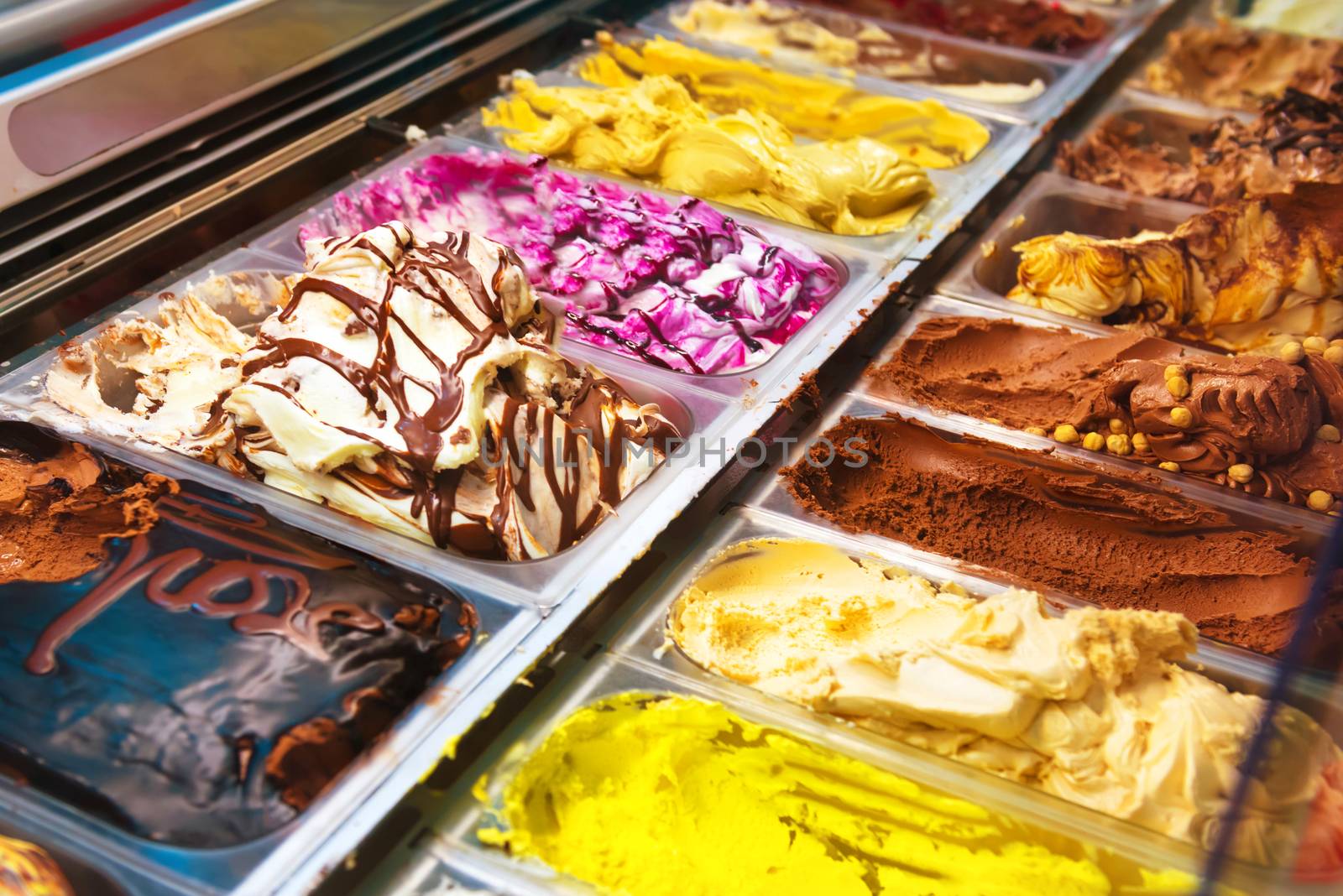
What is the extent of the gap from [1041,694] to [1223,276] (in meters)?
1.50

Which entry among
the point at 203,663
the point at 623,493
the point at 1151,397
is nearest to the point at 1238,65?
the point at 1151,397

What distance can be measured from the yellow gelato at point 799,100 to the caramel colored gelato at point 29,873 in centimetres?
257

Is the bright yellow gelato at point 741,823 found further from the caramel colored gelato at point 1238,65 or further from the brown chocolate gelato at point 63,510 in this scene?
the caramel colored gelato at point 1238,65

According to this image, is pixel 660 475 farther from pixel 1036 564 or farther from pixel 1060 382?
pixel 1060 382

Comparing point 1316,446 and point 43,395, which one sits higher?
point 1316,446

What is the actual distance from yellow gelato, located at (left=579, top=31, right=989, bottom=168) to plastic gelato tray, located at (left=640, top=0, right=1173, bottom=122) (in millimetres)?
95

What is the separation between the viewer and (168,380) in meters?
1.97

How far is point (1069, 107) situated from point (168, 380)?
2649 mm

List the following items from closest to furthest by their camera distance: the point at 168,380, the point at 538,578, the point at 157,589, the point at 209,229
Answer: the point at 157,589 → the point at 538,578 → the point at 168,380 → the point at 209,229

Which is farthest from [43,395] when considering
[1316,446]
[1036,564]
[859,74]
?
[859,74]

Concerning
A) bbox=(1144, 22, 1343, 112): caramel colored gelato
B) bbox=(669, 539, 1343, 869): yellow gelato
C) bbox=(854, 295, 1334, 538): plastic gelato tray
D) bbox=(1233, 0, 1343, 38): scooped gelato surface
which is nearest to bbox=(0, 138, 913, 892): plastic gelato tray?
bbox=(854, 295, 1334, 538): plastic gelato tray

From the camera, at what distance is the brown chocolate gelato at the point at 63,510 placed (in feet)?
5.21

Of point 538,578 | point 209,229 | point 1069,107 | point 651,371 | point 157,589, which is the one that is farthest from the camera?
point 1069,107

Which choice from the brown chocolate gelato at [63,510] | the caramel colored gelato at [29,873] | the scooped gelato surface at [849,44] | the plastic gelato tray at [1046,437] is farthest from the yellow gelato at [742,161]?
the caramel colored gelato at [29,873]
